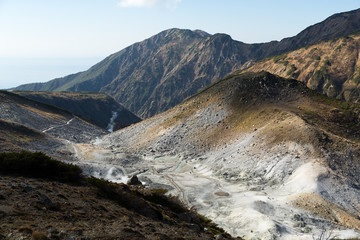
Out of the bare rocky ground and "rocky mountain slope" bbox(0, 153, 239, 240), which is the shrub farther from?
the bare rocky ground

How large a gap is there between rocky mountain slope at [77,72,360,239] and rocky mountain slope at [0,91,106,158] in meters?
9.96

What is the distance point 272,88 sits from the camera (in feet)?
275

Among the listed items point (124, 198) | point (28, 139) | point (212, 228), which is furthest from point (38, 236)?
point (28, 139)

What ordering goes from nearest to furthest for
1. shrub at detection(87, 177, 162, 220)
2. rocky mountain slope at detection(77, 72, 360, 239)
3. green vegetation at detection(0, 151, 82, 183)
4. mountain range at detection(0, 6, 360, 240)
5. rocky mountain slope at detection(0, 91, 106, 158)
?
mountain range at detection(0, 6, 360, 240), shrub at detection(87, 177, 162, 220), green vegetation at detection(0, 151, 82, 183), rocky mountain slope at detection(77, 72, 360, 239), rocky mountain slope at detection(0, 91, 106, 158)

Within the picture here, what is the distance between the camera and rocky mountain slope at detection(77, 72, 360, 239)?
39.2m

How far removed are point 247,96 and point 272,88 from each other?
825 cm

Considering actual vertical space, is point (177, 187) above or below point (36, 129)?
below

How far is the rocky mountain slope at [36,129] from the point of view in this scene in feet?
219

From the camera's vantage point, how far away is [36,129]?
8775cm

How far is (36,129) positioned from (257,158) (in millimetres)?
67265

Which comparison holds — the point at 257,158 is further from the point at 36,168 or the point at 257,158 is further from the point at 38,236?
the point at 38,236

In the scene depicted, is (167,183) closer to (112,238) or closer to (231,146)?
(231,146)

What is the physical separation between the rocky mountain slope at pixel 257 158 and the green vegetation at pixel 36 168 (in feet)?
68.1

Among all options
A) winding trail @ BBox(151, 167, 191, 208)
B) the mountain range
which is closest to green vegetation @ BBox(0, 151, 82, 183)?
the mountain range
